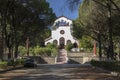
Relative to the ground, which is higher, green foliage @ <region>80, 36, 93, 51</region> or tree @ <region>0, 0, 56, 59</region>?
tree @ <region>0, 0, 56, 59</region>

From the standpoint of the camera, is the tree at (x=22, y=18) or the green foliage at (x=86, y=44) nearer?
the tree at (x=22, y=18)

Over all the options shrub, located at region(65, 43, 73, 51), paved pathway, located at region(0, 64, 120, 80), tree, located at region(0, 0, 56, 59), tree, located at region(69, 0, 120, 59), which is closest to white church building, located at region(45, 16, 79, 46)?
shrub, located at region(65, 43, 73, 51)

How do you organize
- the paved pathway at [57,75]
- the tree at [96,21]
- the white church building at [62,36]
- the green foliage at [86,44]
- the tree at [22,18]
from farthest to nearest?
the white church building at [62,36] < the green foliage at [86,44] < the tree at [96,21] < the tree at [22,18] < the paved pathway at [57,75]

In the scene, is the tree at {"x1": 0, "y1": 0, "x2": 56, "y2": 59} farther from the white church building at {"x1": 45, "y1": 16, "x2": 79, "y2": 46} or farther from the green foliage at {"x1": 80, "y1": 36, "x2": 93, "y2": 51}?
the white church building at {"x1": 45, "y1": 16, "x2": 79, "y2": 46}

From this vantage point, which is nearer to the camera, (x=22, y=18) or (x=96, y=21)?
(x=22, y=18)

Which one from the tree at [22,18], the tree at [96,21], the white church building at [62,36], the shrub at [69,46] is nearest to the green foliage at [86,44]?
the shrub at [69,46]

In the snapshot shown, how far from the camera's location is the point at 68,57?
9138 cm

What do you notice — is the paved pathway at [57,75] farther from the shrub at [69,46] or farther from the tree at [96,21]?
the shrub at [69,46]

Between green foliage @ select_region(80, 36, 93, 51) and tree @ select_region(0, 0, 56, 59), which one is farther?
green foliage @ select_region(80, 36, 93, 51)

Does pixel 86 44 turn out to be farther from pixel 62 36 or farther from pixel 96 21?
pixel 96 21

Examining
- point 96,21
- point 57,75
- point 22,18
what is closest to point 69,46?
point 96,21

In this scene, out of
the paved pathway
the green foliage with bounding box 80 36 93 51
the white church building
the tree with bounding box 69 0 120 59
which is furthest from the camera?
the white church building

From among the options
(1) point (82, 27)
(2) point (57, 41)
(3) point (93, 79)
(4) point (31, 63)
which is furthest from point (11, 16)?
(2) point (57, 41)

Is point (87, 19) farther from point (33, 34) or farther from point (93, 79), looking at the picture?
point (93, 79)
